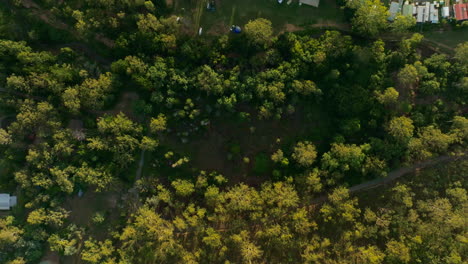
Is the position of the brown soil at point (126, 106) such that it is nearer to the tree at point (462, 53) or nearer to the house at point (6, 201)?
the house at point (6, 201)

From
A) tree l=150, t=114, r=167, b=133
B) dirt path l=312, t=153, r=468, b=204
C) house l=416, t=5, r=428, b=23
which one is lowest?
dirt path l=312, t=153, r=468, b=204

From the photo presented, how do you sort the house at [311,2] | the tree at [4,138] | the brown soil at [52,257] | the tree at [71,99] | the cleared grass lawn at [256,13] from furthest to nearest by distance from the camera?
the brown soil at [52,257] → the cleared grass lawn at [256,13] → the house at [311,2] → the tree at [4,138] → the tree at [71,99]

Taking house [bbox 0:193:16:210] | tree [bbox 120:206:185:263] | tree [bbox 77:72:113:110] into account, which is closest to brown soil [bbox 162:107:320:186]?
tree [bbox 120:206:185:263]

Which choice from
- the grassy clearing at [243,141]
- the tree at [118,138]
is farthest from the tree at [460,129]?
the tree at [118,138]

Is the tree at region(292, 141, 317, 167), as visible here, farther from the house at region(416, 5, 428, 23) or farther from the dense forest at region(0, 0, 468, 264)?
the house at region(416, 5, 428, 23)

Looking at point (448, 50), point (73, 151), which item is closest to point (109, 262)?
point (73, 151)

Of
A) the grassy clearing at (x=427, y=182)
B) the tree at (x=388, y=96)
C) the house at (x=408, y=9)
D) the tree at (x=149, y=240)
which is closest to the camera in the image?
the tree at (x=388, y=96)

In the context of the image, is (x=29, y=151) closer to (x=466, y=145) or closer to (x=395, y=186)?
(x=395, y=186)

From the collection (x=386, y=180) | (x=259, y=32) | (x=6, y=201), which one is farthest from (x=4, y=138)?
(x=386, y=180)

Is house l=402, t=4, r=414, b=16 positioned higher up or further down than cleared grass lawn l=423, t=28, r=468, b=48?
higher up
